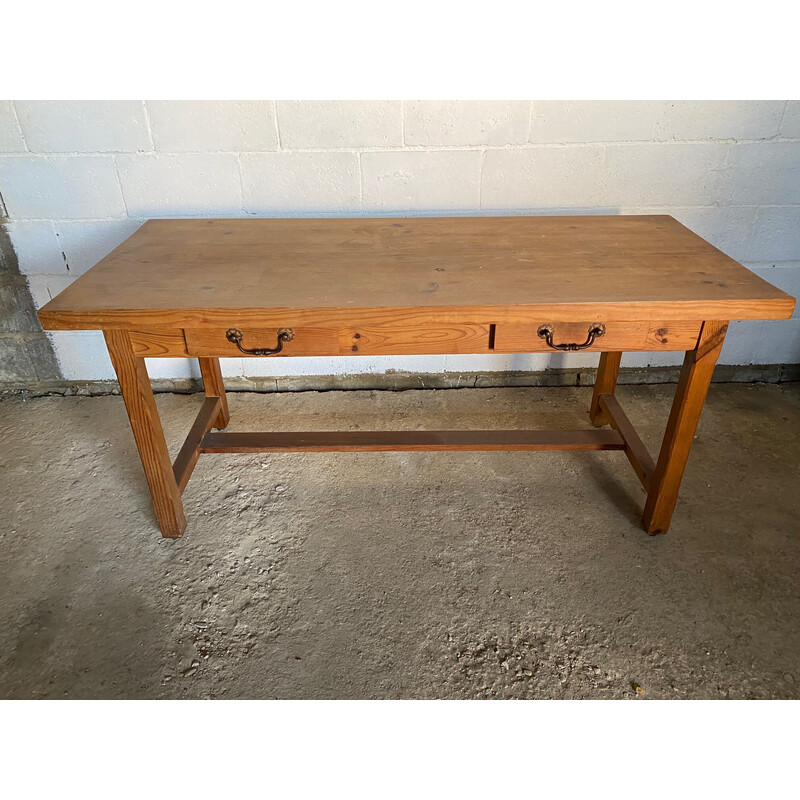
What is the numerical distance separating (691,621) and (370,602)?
0.92 metres

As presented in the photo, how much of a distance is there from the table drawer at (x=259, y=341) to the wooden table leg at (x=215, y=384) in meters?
0.76

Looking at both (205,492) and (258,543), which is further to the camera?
(205,492)

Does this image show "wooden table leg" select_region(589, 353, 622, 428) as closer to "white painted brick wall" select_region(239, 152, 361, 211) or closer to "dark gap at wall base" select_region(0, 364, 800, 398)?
"dark gap at wall base" select_region(0, 364, 800, 398)

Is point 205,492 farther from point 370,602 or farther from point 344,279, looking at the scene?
point 344,279

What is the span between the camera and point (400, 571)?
1.82 m

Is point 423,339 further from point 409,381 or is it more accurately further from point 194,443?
point 409,381

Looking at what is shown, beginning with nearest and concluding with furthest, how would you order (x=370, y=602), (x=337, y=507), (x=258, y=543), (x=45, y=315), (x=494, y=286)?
(x=45, y=315) → (x=494, y=286) → (x=370, y=602) → (x=258, y=543) → (x=337, y=507)

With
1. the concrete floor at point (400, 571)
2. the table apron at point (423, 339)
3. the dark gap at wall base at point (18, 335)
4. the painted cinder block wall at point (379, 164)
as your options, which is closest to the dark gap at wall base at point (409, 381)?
the dark gap at wall base at point (18, 335)

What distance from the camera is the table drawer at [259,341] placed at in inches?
61.3

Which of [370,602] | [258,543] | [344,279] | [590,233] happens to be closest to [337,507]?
[258,543]

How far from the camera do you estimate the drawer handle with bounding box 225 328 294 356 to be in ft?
5.08

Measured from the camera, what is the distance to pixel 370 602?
67.7 inches

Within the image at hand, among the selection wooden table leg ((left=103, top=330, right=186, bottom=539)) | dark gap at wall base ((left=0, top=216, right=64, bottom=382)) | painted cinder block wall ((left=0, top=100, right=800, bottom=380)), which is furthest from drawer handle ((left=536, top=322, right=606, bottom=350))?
dark gap at wall base ((left=0, top=216, right=64, bottom=382))

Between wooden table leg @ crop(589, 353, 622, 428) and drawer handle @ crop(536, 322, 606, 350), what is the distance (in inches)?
32.7
